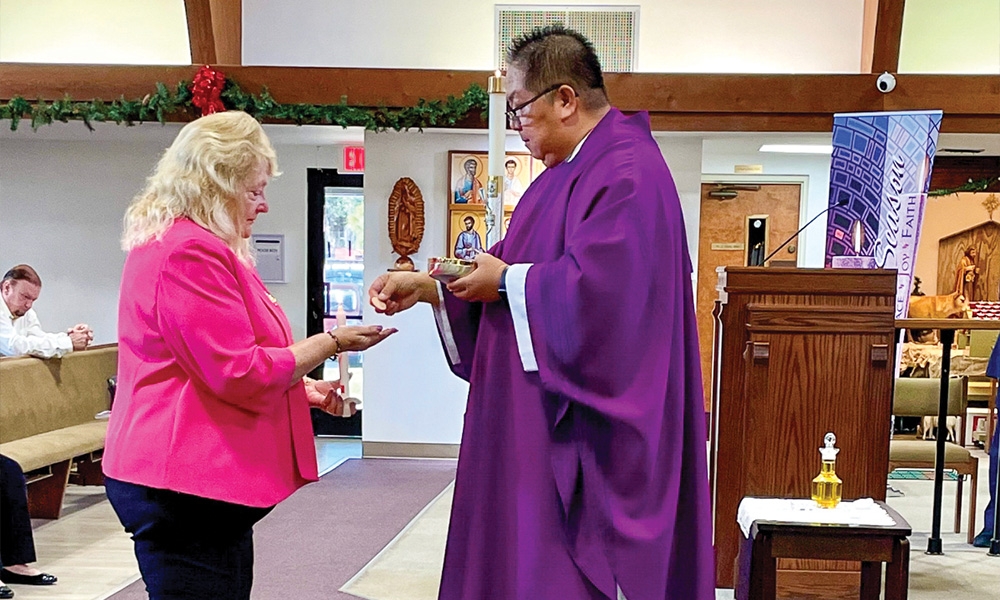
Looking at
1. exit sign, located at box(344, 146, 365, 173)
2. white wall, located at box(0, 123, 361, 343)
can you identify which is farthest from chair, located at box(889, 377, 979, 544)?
white wall, located at box(0, 123, 361, 343)

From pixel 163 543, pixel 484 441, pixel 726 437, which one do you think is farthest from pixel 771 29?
pixel 163 543

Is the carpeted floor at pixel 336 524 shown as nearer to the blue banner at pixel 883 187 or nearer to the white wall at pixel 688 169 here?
the white wall at pixel 688 169

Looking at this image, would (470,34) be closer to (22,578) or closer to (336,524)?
(336,524)

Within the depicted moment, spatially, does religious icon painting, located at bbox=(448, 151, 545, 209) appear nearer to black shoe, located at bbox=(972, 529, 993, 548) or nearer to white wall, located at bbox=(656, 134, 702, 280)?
white wall, located at bbox=(656, 134, 702, 280)

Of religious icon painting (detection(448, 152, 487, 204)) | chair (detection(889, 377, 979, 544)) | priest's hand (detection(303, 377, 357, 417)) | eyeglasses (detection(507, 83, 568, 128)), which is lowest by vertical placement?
chair (detection(889, 377, 979, 544))

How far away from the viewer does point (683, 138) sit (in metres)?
6.05

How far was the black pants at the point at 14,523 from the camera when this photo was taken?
3.63 metres

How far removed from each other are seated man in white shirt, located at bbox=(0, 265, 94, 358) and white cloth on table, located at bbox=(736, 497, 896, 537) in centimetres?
371

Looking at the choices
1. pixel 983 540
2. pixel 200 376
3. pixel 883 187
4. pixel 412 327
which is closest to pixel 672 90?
pixel 883 187

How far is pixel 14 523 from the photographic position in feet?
11.9

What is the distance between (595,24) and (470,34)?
79 centimetres

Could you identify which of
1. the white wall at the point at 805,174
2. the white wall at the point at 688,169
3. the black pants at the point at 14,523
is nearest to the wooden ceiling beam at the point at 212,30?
the white wall at the point at 688,169

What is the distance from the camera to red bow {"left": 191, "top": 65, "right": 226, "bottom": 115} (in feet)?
18.1

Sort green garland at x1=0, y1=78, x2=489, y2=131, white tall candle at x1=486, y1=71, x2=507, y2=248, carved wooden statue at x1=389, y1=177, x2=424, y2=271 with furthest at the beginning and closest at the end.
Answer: carved wooden statue at x1=389, y1=177, x2=424, y2=271 → green garland at x1=0, y1=78, x2=489, y2=131 → white tall candle at x1=486, y1=71, x2=507, y2=248
